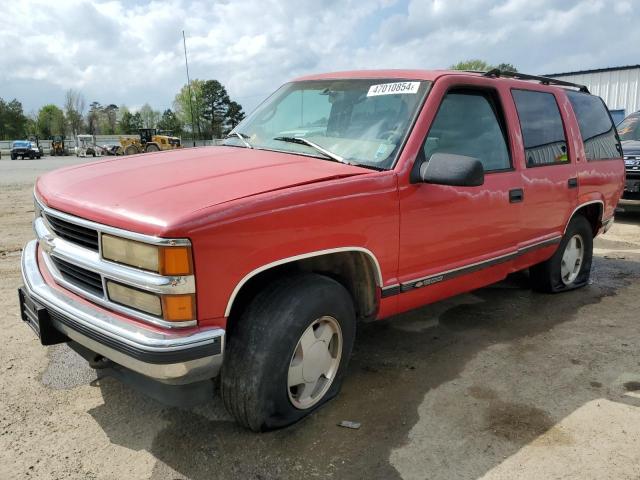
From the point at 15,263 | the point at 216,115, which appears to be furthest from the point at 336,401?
the point at 216,115

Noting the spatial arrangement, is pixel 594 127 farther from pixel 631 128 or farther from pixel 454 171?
pixel 631 128

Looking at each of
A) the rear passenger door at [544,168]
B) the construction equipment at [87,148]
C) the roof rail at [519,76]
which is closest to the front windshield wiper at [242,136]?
the roof rail at [519,76]

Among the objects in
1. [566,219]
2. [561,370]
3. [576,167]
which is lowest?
[561,370]

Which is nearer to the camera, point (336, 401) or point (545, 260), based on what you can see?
point (336, 401)

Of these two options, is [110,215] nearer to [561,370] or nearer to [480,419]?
[480,419]

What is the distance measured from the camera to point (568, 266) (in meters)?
5.09

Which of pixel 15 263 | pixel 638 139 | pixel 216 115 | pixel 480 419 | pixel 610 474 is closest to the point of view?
pixel 610 474

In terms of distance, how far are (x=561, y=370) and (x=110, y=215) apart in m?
2.95

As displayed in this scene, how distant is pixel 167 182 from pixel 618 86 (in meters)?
25.4

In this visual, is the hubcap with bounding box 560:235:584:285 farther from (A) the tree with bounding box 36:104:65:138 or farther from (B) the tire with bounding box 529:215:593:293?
(A) the tree with bounding box 36:104:65:138

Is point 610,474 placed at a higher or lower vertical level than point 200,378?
lower

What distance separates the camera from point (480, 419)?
9.39ft

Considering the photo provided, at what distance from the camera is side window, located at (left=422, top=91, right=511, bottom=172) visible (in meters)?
3.29

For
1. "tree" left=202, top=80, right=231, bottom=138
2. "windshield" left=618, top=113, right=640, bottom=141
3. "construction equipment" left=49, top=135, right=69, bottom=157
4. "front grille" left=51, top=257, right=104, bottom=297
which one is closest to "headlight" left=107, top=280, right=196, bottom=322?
"front grille" left=51, top=257, right=104, bottom=297
